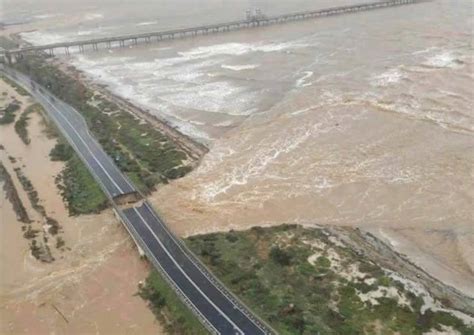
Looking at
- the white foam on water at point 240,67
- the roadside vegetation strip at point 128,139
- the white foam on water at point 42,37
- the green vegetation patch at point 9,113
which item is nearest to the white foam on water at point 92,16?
the white foam on water at point 42,37

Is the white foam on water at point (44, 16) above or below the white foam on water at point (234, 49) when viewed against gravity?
above

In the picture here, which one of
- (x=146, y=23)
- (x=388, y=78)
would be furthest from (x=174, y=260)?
(x=146, y=23)

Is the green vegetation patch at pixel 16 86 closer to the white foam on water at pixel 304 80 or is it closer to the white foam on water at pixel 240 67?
the white foam on water at pixel 240 67

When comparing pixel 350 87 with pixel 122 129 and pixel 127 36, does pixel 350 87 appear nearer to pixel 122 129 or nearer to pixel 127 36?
→ pixel 122 129

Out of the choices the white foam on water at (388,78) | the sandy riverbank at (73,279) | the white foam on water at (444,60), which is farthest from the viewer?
the white foam on water at (444,60)

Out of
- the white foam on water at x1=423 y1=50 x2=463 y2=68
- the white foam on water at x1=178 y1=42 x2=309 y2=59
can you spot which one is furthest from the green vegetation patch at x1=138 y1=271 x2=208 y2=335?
the white foam on water at x1=178 y1=42 x2=309 y2=59

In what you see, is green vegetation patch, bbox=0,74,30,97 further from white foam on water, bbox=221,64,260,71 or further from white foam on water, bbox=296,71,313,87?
white foam on water, bbox=296,71,313,87

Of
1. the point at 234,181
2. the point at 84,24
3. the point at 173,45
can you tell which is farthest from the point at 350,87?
the point at 84,24

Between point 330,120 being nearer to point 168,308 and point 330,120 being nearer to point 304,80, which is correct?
point 304,80
